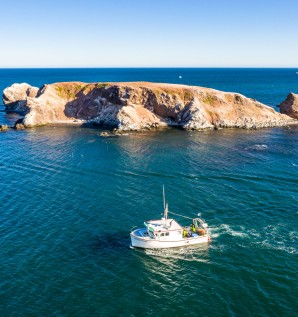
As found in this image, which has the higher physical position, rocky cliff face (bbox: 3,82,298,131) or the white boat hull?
rocky cliff face (bbox: 3,82,298,131)

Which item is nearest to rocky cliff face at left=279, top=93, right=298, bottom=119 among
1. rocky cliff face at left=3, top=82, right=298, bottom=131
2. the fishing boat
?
rocky cliff face at left=3, top=82, right=298, bottom=131

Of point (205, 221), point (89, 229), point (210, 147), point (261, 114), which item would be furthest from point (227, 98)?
point (89, 229)

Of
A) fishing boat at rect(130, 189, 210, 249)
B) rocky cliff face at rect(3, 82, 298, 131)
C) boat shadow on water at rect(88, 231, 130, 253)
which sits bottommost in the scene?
boat shadow on water at rect(88, 231, 130, 253)

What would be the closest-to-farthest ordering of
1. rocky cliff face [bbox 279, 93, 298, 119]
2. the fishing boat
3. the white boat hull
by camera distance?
the white boat hull, the fishing boat, rocky cliff face [bbox 279, 93, 298, 119]

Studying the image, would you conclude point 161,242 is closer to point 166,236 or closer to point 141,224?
point 166,236

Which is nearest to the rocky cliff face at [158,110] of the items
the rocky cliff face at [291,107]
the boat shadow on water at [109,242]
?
the rocky cliff face at [291,107]

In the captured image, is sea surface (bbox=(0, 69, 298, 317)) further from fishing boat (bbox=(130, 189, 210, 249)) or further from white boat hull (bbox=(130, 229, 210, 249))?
fishing boat (bbox=(130, 189, 210, 249))
